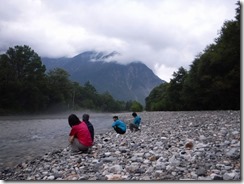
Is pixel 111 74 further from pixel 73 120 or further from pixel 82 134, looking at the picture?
pixel 82 134

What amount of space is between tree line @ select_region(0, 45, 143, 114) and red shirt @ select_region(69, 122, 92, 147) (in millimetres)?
504

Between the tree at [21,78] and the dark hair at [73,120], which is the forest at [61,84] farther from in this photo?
the dark hair at [73,120]

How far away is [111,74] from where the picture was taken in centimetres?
697

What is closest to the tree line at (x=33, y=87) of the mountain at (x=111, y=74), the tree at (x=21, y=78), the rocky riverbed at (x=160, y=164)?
the tree at (x=21, y=78)

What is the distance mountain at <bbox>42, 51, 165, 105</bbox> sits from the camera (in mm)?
6173

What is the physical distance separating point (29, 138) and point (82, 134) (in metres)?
5.65

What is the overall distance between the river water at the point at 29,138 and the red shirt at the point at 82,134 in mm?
390

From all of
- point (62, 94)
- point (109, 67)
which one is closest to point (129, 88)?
point (109, 67)

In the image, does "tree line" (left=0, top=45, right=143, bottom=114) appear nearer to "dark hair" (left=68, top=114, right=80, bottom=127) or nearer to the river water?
"dark hair" (left=68, top=114, right=80, bottom=127)

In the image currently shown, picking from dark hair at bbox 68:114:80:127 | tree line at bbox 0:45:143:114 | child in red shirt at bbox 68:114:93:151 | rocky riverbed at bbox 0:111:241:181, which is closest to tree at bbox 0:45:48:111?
tree line at bbox 0:45:143:114

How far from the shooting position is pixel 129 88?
700 centimetres

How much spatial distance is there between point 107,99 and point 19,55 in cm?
264

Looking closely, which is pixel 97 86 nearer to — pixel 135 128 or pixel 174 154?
pixel 174 154

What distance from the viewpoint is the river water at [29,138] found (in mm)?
7375
